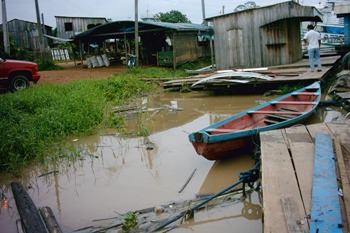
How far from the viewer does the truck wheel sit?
13773 millimetres

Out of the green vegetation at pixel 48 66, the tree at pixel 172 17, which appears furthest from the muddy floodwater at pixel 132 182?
the tree at pixel 172 17

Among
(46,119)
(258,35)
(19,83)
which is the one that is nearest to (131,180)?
(46,119)

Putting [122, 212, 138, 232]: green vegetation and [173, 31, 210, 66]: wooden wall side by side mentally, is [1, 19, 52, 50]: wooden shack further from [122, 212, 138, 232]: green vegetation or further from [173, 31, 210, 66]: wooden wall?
[122, 212, 138, 232]: green vegetation

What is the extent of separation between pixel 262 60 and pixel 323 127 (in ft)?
33.9

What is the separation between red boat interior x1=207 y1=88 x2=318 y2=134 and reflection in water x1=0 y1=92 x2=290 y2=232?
67 centimetres

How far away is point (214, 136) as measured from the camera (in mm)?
5223

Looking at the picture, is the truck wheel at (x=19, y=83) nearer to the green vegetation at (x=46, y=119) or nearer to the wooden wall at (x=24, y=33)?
the green vegetation at (x=46, y=119)

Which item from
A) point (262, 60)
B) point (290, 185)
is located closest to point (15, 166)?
point (290, 185)

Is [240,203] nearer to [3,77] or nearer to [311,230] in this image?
[311,230]

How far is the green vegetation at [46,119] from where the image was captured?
6.71 metres

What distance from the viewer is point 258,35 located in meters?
14.8

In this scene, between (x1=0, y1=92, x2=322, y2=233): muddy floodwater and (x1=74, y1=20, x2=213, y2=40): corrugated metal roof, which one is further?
(x1=74, y1=20, x2=213, y2=40): corrugated metal roof

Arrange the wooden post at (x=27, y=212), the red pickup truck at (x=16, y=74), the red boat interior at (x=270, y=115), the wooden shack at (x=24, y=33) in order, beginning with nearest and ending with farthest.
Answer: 1. the wooden post at (x=27, y=212)
2. the red boat interior at (x=270, y=115)
3. the red pickup truck at (x=16, y=74)
4. the wooden shack at (x=24, y=33)

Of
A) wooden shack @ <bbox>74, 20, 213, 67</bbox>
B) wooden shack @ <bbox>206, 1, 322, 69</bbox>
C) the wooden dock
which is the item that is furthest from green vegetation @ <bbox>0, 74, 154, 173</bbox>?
wooden shack @ <bbox>74, 20, 213, 67</bbox>
